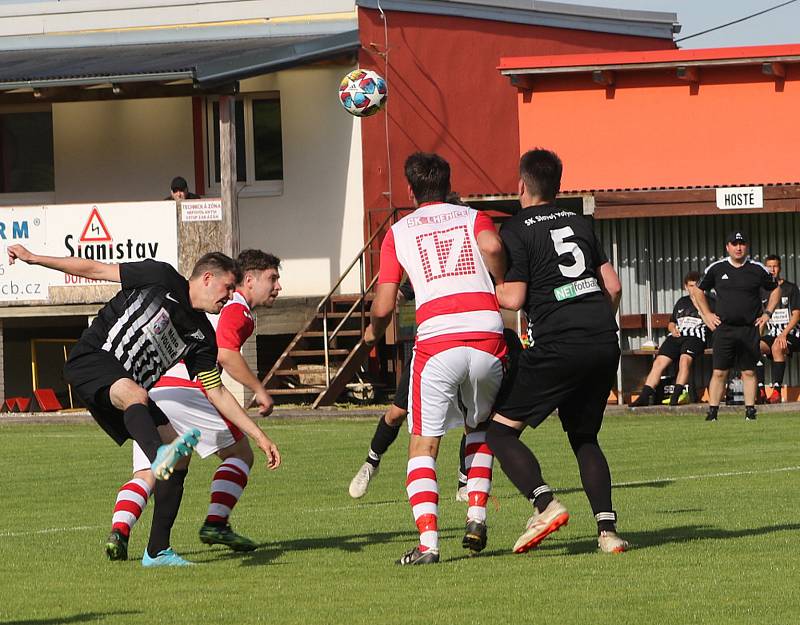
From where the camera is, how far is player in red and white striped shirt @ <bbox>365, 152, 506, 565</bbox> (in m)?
8.38

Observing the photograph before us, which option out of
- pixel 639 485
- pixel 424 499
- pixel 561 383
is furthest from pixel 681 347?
pixel 424 499

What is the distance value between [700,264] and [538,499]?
17.5 m

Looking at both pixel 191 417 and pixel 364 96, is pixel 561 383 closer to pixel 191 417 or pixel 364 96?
pixel 191 417

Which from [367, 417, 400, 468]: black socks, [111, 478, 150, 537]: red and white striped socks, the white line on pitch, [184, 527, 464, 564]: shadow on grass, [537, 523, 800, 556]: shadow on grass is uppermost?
[111, 478, 150, 537]: red and white striped socks

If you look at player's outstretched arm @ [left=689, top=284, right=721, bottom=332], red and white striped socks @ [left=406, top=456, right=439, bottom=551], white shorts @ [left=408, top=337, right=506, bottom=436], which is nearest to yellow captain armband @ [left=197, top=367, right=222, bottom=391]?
white shorts @ [left=408, top=337, right=506, bottom=436]

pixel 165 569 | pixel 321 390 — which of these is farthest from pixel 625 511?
pixel 321 390

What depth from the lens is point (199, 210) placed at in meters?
25.7

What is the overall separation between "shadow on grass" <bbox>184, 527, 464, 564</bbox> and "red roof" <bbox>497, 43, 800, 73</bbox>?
1657 centimetres

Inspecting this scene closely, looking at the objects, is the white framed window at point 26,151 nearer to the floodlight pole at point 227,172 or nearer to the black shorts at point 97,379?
the floodlight pole at point 227,172

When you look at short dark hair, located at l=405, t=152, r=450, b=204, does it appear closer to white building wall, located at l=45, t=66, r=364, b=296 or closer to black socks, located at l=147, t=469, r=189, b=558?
black socks, located at l=147, t=469, r=189, b=558

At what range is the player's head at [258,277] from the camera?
9.48 meters

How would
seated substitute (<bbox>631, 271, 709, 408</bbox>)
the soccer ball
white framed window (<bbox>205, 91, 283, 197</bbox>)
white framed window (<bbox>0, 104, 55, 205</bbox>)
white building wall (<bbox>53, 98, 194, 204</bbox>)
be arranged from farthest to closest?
1. white framed window (<bbox>0, 104, 55, 205</bbox>)
2. white building wall (<bbox>53, 98, 194, 204</bbox>)
3. white framed window (<bbox>205, 91, 283, 197</bbox>)
4. seated substitute (<bbox>631, 271, 709, 408</bbox>)
5. the soccer ball

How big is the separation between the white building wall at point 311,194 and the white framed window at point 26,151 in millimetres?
3899

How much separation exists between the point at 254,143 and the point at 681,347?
8.81m
